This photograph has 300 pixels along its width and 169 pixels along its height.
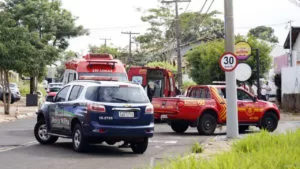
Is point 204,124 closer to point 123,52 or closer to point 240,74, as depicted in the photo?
point 240,74

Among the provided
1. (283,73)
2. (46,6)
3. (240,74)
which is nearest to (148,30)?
(46,6)

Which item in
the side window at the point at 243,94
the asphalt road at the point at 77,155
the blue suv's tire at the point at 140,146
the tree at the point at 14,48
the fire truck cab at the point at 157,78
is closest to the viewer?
the asphalt road at the point at 77,155

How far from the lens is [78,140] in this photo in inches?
565

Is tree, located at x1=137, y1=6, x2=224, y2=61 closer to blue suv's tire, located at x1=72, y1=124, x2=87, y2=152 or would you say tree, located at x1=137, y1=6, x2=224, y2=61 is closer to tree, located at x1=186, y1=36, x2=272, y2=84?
tree, located at x1=186, y1=36, x2=272, y2=84

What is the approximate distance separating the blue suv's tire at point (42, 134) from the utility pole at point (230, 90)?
→ 499 cm

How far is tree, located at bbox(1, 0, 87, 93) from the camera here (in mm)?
50438

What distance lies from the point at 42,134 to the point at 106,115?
320 cm

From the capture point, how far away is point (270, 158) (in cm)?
854

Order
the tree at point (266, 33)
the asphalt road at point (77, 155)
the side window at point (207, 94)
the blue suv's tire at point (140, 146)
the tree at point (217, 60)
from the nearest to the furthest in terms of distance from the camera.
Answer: the asphalt road at point (77, 155)
the blue suv's tire at point (140, 146)
the side window at point (207, 94)
the tree at point (217, 60)
the tree at point (266, 33)

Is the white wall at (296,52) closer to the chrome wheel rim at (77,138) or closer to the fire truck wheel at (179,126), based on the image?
the fire truck wheel at (179,126)

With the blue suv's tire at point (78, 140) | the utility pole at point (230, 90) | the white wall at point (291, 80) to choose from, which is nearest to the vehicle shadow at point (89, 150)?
the blue suv's tire at point (78, 140)

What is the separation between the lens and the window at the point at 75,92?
14.9 meters

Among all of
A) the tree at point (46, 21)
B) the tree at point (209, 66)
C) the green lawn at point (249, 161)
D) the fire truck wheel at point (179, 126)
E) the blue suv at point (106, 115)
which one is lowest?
the fire truck wheel at point (179, 126)

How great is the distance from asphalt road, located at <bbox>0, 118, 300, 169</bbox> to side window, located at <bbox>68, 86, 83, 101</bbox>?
4.27 ft
